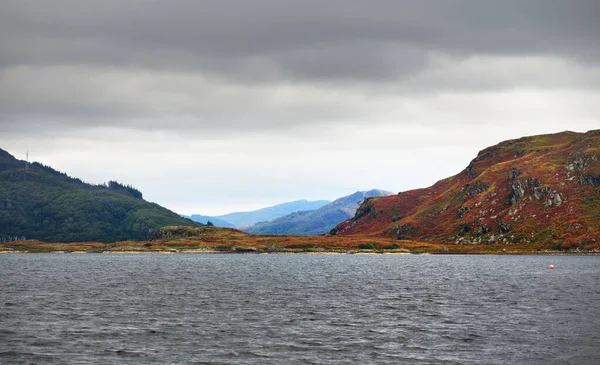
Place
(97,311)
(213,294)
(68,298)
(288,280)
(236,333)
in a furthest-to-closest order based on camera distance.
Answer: (288,280) < (213,294) < (68,298) < (97,311) < (236,333)

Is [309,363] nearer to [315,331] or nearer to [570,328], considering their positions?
[315,331]

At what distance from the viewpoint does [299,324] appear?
252 feet

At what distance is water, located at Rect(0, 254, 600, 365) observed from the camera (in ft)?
190

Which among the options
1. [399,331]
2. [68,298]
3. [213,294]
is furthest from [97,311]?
[399,331]

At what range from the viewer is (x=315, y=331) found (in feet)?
235

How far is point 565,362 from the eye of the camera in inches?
2160

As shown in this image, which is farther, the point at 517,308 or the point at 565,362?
the point at 517,308

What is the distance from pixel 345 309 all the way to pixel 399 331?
21.5 meters

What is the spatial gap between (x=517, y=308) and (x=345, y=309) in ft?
86.7

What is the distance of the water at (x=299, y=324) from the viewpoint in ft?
190

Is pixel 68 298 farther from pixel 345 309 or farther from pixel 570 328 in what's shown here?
pixel 570 328

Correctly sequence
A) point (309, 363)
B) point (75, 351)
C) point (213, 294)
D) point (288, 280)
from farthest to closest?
point (288, 280) → point (213, 294) → point (75, 351) → point (309, 363)

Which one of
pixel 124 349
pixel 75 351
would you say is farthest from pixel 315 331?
pixel 75 351

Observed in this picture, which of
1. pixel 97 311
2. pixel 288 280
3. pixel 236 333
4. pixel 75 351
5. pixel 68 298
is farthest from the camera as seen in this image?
pixel 288 280
